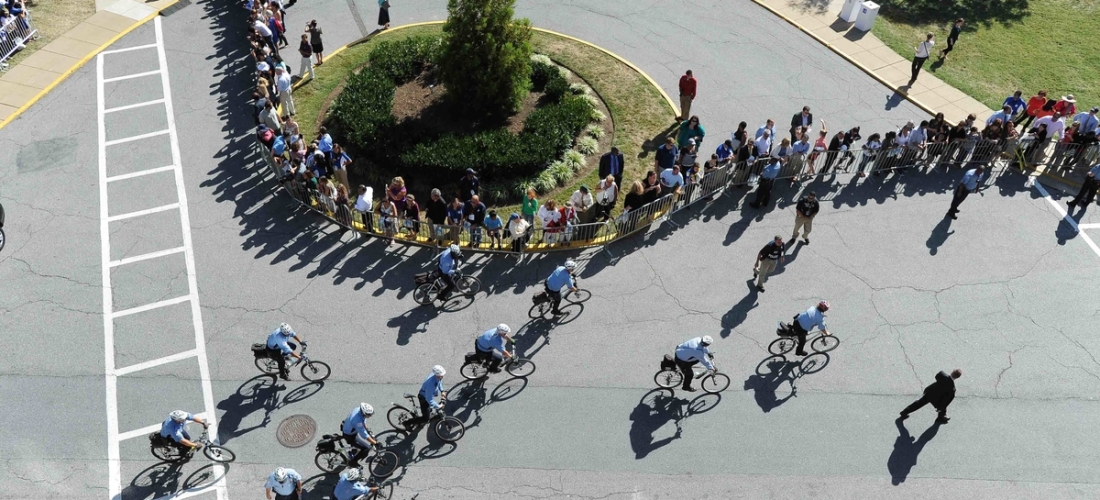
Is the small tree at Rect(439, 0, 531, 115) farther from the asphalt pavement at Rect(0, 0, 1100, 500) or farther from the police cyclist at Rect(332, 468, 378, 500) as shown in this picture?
the police cyclist at Rect(332, 468, 378, 500)

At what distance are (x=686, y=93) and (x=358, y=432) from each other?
12450 mm

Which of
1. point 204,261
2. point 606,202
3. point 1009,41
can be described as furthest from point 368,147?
point 1009,41

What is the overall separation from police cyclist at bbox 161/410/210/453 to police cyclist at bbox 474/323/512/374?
4.71m

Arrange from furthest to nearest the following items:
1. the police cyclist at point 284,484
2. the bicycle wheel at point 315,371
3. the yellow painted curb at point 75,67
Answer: the yellow painted curb at point 75,67 < the bicycle wheel at point 315,371 < the police cyclist at point 284,484

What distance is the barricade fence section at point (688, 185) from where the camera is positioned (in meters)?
16.2

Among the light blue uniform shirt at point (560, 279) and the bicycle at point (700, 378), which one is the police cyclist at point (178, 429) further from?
the bicycle at point (700, 378)

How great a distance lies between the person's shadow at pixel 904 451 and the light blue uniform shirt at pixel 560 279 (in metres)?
6.40

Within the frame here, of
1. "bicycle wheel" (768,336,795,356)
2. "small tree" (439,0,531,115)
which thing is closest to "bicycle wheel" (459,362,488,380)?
"bicycle wheel" (768,336,795,356)

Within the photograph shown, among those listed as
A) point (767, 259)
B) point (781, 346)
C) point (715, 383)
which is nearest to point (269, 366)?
point (715, 383)

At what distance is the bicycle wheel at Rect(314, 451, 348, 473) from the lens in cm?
1227

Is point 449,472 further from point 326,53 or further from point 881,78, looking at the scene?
point 881,78

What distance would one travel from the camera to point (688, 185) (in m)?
17.1

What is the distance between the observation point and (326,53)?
22844 millimetres

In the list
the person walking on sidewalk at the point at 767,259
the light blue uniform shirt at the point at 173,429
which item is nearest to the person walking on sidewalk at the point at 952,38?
the person walking on sidewalk at the point at 767,259
